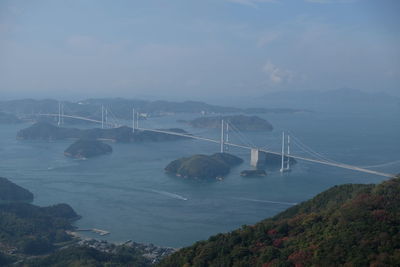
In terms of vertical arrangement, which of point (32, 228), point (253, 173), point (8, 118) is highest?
point (8, 118)

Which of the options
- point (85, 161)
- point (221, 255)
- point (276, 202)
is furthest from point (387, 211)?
point (85, 161)

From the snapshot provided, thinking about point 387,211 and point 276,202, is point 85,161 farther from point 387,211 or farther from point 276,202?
point 387,211

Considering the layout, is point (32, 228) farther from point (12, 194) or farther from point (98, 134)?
point (98, 134)

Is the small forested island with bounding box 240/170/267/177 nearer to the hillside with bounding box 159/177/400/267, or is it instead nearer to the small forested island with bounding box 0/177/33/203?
the small forested island with bounding box 0/177/33/203

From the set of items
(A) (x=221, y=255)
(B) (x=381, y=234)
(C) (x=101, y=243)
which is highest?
(B) (x=381, y=234)

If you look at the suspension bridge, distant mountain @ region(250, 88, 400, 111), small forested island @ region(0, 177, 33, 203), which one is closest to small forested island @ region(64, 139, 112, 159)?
the suspension bridge

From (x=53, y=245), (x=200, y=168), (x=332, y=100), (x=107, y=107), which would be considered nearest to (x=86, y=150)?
(x=200, y=168)
